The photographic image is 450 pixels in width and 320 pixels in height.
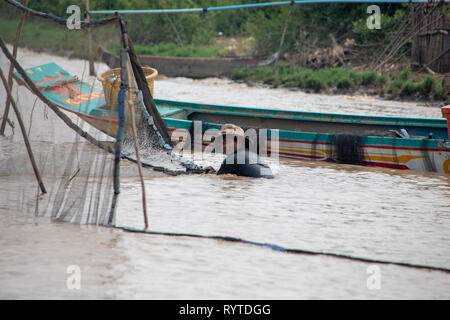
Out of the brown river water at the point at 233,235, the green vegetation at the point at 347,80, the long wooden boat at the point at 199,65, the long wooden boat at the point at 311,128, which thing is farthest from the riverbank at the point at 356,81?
the brown river water at the point at 233,235

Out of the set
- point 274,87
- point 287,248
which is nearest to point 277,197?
point 287,248

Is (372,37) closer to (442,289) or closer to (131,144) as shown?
(131,144)

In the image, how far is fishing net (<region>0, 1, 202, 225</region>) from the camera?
4680mm

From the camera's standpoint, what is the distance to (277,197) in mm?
6105

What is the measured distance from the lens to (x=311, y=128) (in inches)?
376

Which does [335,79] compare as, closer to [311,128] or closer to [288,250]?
[311,128]

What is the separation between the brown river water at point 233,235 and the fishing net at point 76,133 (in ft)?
0.17

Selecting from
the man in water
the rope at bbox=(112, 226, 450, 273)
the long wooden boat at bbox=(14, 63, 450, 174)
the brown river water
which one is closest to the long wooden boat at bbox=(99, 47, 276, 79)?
the long wooden boat at bbox=(14, 63, 450, 174)

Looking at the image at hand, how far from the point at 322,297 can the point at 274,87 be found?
46.6ft

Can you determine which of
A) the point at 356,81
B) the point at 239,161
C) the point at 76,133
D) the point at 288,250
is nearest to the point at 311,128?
the point at 239,161

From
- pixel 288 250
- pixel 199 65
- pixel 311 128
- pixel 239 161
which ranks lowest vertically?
pixel 288 250

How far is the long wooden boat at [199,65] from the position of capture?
751 inches

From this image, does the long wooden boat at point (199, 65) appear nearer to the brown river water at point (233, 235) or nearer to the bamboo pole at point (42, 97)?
the brown river water at point (233, 235)

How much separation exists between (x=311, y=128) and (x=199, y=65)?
10.3 metres
